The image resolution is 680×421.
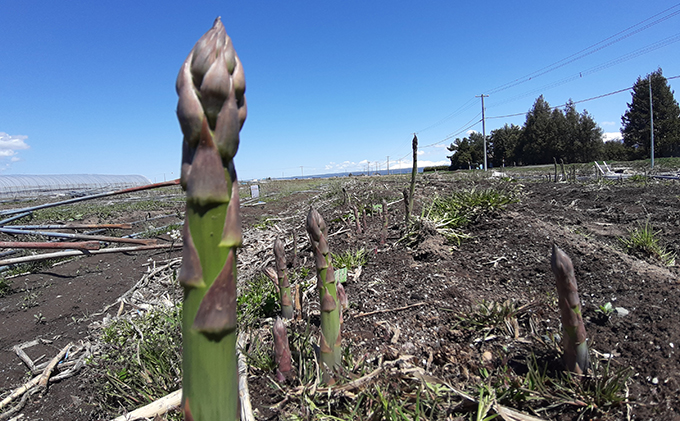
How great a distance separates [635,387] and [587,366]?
22 cm

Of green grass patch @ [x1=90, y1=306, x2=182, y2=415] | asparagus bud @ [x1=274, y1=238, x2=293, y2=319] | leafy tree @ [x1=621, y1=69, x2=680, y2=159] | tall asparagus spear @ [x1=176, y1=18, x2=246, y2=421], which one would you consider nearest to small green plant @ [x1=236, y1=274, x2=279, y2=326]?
asparagus bud @ [x1=274, y1=238, x2=293, y2=319]

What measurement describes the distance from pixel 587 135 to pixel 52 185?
8718 centimetres

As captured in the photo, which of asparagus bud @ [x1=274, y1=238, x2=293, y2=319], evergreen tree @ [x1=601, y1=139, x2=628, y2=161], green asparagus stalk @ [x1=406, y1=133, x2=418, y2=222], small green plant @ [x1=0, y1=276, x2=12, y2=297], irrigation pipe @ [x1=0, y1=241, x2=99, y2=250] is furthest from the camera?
evergreen tree @ [x1=601, y1=139, x2=628, y2=161]

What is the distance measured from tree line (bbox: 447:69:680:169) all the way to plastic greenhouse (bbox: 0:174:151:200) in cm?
6727

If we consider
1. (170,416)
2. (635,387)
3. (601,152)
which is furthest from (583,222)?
(601,152)

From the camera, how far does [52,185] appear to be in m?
50.6

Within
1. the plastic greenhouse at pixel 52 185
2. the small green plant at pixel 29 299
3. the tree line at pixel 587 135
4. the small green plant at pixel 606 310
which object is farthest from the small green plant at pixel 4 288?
the tree line at pixel 587 135

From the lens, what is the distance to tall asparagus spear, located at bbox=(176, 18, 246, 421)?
0.71m

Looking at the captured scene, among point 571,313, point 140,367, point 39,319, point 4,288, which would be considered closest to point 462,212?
point 571,313

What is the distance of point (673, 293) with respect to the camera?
7.70 feet

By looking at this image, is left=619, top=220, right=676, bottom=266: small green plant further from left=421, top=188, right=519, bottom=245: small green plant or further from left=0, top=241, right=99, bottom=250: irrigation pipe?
left=0, top=241, right=99, bottom=250: irrigation pipe

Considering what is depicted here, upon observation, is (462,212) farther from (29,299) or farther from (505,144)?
(505,144)

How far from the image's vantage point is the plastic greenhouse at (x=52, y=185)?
43438 mm

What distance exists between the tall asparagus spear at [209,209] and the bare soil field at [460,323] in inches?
44.6
